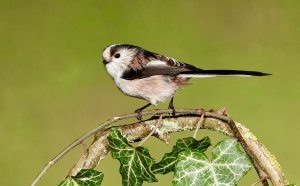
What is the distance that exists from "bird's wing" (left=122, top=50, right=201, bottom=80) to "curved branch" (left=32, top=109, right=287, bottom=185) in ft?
0.65

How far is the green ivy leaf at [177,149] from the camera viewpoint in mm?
564

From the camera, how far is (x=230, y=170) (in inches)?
21.4

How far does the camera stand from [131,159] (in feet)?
1.93

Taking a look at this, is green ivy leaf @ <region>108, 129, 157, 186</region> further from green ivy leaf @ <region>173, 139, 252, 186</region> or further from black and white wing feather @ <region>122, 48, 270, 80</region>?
black and white wing feather @ <region>122, 48, 270, 80</region>

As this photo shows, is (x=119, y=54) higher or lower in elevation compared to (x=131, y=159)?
higher

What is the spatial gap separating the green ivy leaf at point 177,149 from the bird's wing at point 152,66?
24 cm

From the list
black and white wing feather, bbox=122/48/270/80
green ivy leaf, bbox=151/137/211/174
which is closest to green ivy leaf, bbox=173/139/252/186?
green ivy leaf, bbox=151/137/211/174

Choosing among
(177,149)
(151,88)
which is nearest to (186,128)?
(177,149)

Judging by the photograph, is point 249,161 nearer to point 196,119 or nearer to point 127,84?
point 196,119

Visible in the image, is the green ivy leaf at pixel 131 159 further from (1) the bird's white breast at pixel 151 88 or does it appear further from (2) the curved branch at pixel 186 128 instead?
(1) the bird's white breast at pixel 151 88

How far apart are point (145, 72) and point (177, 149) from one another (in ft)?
0.92

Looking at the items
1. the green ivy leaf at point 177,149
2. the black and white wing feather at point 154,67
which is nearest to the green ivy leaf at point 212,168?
the green ivy leaf at point 177,149

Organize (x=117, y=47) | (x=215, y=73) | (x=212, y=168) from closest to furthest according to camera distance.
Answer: (x=212, y=168)
(x=215, y=73)
(x=117, y=47)

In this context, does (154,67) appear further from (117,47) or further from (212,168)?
(212,168)
